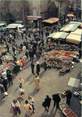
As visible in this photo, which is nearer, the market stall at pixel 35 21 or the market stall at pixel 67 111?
the market stall at pixel 67 111

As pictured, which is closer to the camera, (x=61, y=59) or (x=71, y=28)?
(x=61, y=59)

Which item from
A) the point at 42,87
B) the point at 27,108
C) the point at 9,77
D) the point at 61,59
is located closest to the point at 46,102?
the point at 27,108

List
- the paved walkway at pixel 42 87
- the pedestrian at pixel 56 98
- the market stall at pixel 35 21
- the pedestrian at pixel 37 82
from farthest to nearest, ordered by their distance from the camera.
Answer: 1. the market stall at pixel 35 21
2. the pedestrian at pixel 37 82
3. the paved walkway at pixel 42 87
4. the pedestrian at pixel 56 98

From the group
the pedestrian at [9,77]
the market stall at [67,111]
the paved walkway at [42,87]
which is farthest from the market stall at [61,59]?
the market stall at [67,111]

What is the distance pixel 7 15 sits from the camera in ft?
173

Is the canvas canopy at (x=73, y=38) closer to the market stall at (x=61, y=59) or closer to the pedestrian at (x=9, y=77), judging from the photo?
the market stall at (x=61, y=59)

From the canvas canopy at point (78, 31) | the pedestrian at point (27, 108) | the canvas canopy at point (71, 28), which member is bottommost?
the pedestrian at point (27, 108)

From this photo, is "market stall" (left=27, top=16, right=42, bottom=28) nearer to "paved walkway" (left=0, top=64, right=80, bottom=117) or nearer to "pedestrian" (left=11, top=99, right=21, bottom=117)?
"paved walkway" (left=0, top=64, right=80, bottom=117)

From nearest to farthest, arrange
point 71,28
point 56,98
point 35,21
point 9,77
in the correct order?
point 56,98 → point 9,77 → point 71,28 → point 35,21

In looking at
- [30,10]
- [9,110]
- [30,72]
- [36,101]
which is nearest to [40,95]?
[36,101]

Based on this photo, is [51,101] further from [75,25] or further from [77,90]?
[75,25]

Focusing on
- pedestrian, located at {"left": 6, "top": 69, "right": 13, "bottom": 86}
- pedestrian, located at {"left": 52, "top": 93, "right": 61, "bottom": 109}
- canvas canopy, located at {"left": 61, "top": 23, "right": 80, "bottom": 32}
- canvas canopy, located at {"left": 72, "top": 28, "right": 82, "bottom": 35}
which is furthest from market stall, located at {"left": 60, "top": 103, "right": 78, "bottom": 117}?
canvas canopy, located at {"left": 61, "top": 23, "right": 80, "bottom": 32}

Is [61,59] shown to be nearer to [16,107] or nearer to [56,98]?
[56,98]

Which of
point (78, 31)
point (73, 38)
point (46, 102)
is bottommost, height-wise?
point (46, 102)
